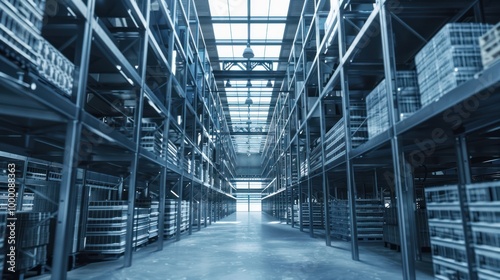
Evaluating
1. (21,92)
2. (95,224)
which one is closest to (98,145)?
(95,224)

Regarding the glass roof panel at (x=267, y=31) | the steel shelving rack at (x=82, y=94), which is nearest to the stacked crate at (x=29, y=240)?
the steel shelving rack at (x=82, y=94)

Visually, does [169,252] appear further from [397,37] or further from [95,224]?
[397,37]

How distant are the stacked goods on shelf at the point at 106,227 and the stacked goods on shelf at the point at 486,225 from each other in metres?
7.93

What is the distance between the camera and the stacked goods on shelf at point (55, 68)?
170 inches

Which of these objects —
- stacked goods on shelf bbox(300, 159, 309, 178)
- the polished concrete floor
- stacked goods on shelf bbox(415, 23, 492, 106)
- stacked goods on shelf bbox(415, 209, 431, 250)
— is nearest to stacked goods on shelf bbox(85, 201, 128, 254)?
the polished concrete floor

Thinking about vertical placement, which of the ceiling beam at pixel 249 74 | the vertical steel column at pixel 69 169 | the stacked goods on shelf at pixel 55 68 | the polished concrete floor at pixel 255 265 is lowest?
the polished concrete floor at pixel 255 265

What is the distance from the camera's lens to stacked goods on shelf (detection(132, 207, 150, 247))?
9531mm

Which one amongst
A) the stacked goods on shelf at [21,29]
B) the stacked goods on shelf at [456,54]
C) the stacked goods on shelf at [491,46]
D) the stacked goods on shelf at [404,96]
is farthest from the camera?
the stacked goods on shelf at [404,96]

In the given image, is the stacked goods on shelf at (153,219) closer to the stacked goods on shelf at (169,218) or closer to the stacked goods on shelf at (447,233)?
the stacked goods on shelf at (169,218)

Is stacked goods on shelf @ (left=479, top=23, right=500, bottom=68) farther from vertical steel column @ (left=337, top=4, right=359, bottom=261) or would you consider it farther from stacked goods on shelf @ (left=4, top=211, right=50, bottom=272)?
stacked goods on shelf @ (left=4, top=211, right=50, bottom=272)

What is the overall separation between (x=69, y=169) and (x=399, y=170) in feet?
18.5

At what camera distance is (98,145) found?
22.5 ft

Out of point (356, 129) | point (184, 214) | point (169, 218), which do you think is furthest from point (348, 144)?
point (184, 214)

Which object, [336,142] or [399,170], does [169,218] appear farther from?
[399,170]
